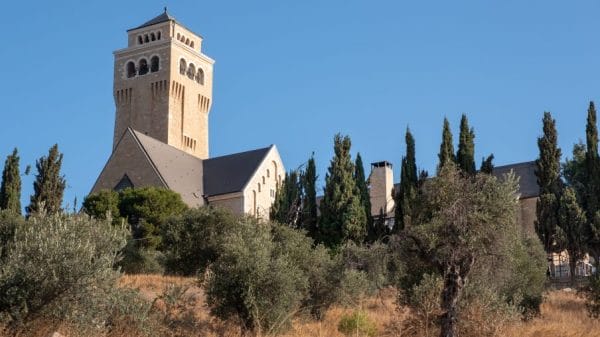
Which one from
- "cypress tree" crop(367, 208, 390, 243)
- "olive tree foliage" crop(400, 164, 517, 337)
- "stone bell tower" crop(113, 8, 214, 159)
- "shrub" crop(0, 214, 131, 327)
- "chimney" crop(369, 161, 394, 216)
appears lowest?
"shrub" crop(0, 214, 131, 327)

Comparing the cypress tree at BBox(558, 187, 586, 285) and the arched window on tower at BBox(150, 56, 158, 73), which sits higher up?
the arched window on tower at BBox(150, 56, 158, 73)

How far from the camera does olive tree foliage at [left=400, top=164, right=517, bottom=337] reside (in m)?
18.5

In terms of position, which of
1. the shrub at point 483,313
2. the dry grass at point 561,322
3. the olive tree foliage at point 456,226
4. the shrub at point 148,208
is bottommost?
the dry grass at point 561,322

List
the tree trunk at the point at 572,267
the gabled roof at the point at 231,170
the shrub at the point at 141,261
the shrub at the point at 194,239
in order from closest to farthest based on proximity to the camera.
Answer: the shrub at the point at 194,239
the shrub at the point at 141,261
the tree trunk at the point at 572,267
the gabled roof at the point at 231,170

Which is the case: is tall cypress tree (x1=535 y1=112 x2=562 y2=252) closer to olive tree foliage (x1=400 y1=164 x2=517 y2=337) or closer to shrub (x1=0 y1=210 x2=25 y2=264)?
olive tree foliage (x1=400 y1=164 x2=517 y2=337)

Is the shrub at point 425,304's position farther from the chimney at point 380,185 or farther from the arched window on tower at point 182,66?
the arched window on tower at point 182,66

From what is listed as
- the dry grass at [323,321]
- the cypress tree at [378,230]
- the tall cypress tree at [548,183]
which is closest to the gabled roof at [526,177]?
the tall cypress tree at [548,183]

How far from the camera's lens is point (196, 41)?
78.6m

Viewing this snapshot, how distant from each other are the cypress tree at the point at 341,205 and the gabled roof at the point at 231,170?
9223 millimetres

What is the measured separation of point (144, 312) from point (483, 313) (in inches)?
295

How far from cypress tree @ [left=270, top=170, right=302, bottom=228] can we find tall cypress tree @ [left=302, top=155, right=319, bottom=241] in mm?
435

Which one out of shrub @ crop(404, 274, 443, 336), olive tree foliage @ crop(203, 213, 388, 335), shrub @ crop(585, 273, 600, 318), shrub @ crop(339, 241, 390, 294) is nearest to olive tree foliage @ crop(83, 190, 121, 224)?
olive tree foliage @ crop(203, 213, 388, 335)

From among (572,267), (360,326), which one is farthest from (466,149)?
(360,326)

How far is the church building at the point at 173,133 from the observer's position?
53.9 m
